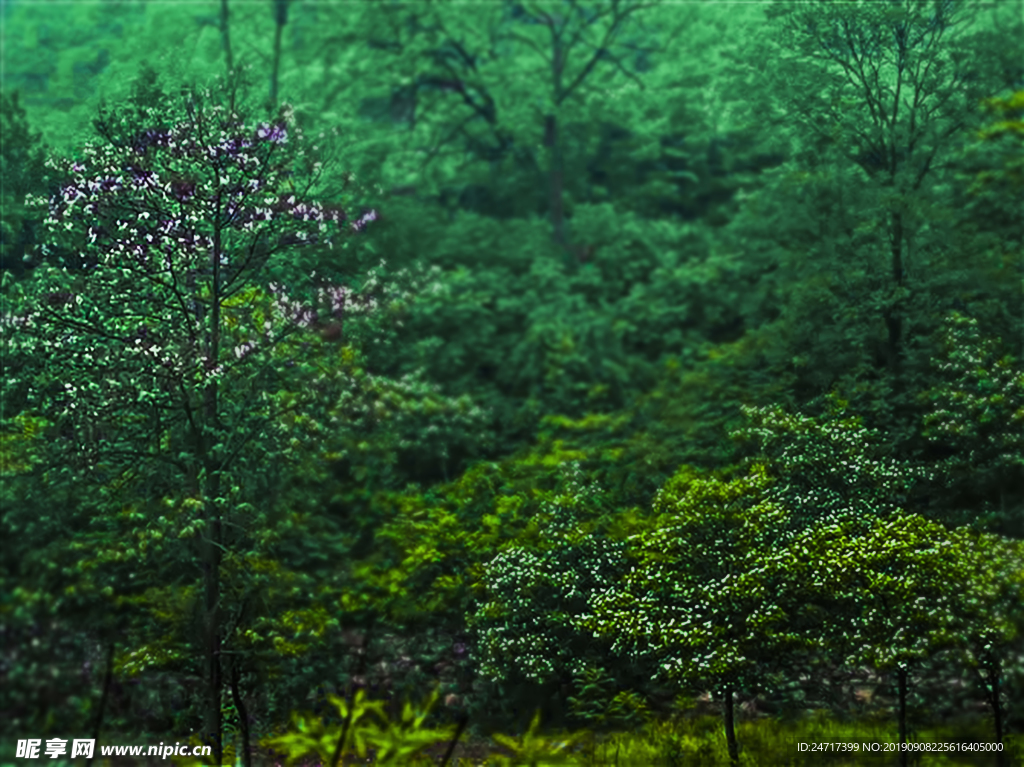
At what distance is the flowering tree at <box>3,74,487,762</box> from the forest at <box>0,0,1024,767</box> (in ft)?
0.17

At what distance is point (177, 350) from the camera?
1230 centimetres

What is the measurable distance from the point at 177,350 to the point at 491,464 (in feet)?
18.3

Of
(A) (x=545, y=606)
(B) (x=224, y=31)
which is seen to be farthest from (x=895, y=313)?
(B) (x=224, y=31)

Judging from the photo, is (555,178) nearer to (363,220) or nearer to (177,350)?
(363,220)

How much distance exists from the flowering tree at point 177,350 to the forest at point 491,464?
50mm

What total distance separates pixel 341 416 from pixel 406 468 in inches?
109

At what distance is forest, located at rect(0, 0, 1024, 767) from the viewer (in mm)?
11430

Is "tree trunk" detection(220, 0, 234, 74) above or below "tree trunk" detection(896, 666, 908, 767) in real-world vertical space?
above

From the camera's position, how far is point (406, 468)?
721 inches

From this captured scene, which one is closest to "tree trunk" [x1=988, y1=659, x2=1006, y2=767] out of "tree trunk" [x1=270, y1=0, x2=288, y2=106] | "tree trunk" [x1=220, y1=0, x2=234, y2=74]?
"tree trunk" [x1=270, y1=0, x2=288, y2=106]

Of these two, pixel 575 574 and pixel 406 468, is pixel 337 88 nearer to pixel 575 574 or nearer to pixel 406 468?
pixel 406 468

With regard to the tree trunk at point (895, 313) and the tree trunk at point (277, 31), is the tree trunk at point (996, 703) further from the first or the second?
the tree trunk at point (277, 31)

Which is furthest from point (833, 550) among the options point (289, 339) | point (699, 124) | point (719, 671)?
point (699, 124)

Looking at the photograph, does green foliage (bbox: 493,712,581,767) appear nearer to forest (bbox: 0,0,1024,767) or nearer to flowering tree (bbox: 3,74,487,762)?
forest (bbox: 0,0,1024,767)
